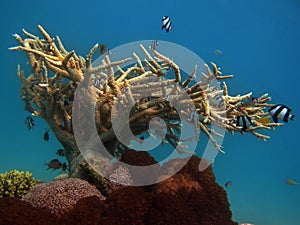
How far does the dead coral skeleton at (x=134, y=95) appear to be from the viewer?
3.85 m

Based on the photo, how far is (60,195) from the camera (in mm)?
3229

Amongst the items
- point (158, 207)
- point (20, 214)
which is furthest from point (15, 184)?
point (158, 207)

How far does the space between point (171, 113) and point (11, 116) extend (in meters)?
81.6

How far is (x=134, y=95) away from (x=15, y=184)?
7.84 feet

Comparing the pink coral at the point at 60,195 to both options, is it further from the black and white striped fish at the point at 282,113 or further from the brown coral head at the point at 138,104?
the black and white striped fish at the point at 282,113

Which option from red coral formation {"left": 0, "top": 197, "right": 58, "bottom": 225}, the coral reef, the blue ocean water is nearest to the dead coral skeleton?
the coral reef

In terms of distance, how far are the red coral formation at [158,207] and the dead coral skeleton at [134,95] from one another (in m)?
0.92

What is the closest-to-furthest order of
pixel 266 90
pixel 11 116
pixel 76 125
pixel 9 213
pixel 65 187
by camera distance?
pixel 9 213 < pixel 65 187 < pixel 76 125 < pixel 266 90 < pixel 11 116

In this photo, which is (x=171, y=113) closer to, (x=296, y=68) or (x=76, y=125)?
(x=76, y=125)

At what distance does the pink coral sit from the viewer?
3.11 metres

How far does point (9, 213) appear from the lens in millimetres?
2432

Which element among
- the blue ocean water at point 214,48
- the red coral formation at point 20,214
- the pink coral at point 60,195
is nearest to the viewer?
the red coral formation at point 20,214

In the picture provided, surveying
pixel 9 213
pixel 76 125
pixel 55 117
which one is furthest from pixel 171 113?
pixel 9 213

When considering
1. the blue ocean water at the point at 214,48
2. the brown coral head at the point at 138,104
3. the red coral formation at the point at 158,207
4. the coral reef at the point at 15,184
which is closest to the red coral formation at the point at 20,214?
the red coral formation at the point at 158,207
